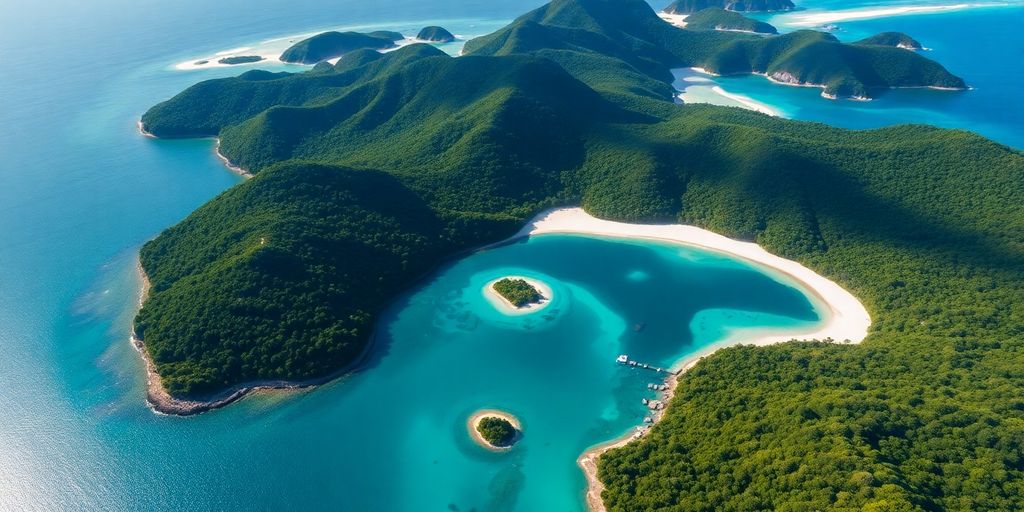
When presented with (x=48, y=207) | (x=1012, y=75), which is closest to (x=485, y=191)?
(x=48, y=207)

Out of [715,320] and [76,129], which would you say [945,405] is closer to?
[715,320]

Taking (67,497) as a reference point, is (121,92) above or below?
below

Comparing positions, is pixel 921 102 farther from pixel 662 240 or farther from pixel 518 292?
pixel 518 292

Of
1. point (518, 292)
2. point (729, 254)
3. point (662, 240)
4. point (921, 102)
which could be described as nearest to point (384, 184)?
point (518, 292)

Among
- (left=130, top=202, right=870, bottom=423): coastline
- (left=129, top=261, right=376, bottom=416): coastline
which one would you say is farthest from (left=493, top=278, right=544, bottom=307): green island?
(left=129, top=261, right=376, bottom=416): coastline

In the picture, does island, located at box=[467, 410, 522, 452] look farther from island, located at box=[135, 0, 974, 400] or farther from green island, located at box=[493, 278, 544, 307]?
green island, located at box=[493, 278, 544, 307]

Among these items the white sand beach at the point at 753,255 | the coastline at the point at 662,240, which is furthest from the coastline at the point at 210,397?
the white sand beach at the point at 753,255

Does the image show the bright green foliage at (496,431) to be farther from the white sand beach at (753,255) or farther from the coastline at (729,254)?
the white sand beach at (753,255)
